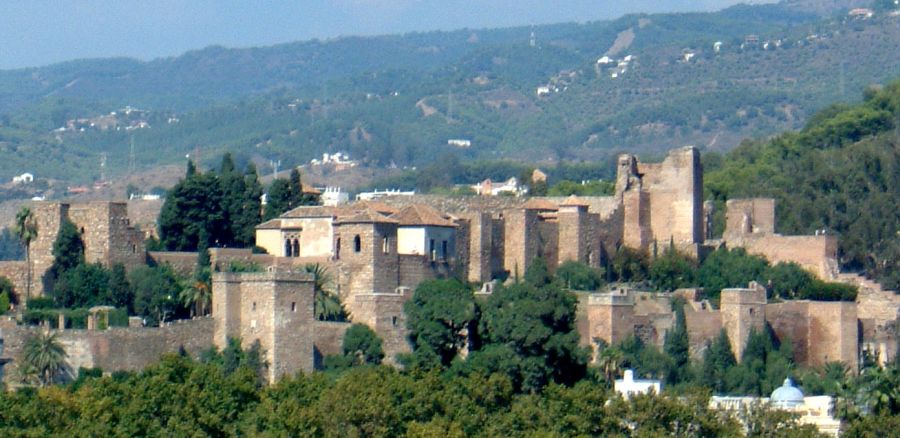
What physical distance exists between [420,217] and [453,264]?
1208 millimetres

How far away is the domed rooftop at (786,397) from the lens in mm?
50125

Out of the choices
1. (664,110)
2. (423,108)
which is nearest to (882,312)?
(664,110)

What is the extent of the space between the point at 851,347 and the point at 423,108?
121 meters

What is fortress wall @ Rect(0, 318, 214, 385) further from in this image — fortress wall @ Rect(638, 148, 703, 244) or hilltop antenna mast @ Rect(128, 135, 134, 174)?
hilltop antenna mast @ Rect(128, 135, 134, 174)

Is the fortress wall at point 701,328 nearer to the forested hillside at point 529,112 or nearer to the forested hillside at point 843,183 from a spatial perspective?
the forested hillside at point 843,183

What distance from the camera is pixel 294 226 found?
5694cm

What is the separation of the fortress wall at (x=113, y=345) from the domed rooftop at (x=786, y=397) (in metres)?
10.6

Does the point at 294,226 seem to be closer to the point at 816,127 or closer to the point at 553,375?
the point at 553,375

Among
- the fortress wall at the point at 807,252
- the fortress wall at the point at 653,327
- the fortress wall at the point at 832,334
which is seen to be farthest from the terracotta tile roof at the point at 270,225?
the fortress wall at the point at 832,334

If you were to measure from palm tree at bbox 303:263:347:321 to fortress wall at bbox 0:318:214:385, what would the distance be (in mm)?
2276

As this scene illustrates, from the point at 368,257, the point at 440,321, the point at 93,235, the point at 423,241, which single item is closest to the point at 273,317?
the point at 440,321

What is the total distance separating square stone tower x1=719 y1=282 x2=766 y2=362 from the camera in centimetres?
5534

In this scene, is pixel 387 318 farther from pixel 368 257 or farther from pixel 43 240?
pixel 43 240

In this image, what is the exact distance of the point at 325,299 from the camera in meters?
52.5
